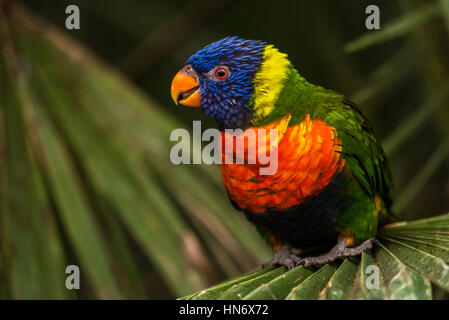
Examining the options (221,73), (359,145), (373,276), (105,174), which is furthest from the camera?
(105,174)

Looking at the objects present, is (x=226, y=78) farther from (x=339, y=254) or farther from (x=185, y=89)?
(x=339, y=254)

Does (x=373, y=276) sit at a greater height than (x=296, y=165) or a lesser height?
lesser

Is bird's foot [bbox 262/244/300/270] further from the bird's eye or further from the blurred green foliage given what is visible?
the bird's eye

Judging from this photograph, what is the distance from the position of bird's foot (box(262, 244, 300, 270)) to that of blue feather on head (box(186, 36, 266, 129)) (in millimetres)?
546

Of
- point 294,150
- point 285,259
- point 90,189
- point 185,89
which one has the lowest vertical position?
point 285,259

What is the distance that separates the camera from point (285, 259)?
6.29ft

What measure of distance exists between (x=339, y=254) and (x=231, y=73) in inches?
32.1

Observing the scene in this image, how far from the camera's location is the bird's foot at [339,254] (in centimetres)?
168

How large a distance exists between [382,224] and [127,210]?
1115 mm

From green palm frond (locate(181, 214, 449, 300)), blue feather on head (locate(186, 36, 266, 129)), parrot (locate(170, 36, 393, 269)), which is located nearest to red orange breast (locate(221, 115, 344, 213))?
parrot (locate(170, 36, 393, 269))

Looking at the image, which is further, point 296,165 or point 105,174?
point 105,174

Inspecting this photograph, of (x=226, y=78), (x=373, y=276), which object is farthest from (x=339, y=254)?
(x=226, y=78)

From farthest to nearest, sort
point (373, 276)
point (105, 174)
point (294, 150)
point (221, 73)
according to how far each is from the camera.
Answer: point (105, 174) < point (221, 73) < point (294, 150) < point (373, 276)
